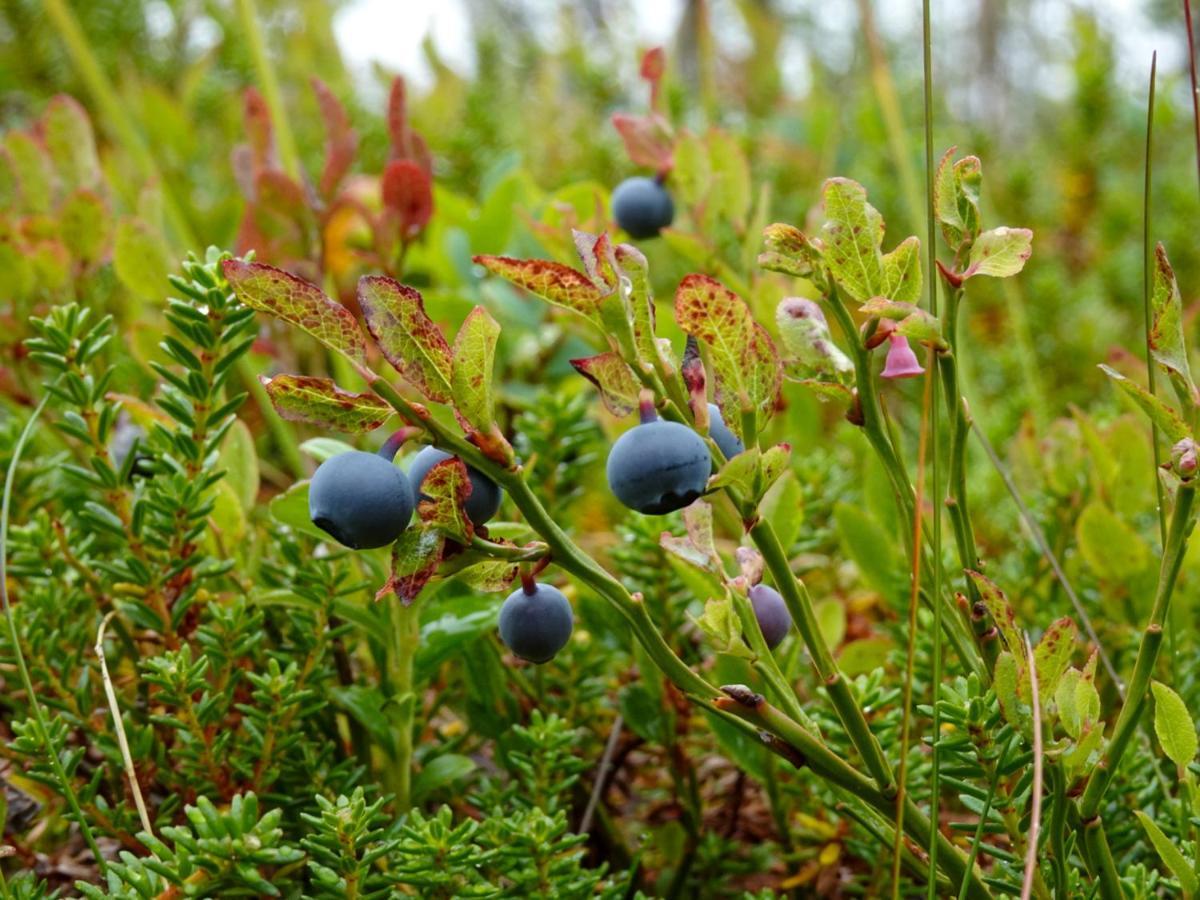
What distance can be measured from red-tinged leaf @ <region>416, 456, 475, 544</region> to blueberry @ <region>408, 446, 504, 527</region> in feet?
0.07

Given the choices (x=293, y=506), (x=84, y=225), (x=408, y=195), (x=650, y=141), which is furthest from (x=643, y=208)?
(x=84, y=225)

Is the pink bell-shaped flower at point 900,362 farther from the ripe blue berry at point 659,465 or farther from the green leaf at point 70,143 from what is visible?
the green leaf at point 70,143

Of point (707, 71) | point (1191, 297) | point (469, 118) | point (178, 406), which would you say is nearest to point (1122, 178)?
point (1191, 297)

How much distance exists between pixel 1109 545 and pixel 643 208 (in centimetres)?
64

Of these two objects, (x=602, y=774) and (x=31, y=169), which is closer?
(x=602, y=774)

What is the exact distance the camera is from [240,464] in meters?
1.18

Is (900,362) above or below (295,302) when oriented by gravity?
below

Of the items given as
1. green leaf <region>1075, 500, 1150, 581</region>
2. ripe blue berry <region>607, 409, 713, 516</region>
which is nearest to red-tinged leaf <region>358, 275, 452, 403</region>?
ripe blue berry <region>607, 409, 713, 516</region>

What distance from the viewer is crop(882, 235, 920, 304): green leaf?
2.49 feet

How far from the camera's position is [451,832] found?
82 centimetres

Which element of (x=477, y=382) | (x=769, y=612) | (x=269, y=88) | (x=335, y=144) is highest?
(x=269, y=88)

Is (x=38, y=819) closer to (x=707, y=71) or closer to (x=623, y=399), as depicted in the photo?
(x=623, y=399)

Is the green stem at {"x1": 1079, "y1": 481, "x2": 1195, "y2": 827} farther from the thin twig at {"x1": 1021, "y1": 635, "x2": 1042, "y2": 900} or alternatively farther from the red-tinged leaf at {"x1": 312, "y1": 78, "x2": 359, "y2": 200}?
the red-tinged leaf at {"x1": 312, "y1": 78, "x2": 359, "y2": 200}

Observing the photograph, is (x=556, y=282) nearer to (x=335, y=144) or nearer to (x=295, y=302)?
(x=295, y=302)
